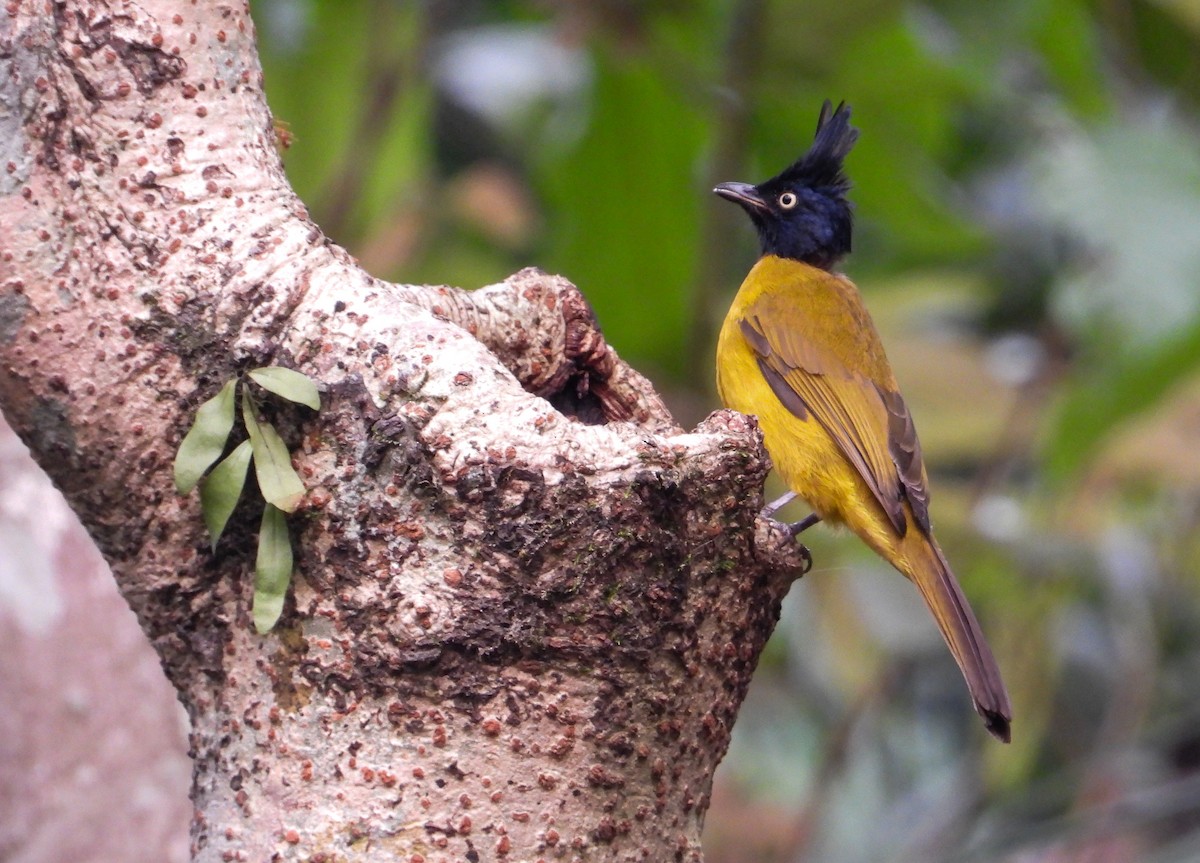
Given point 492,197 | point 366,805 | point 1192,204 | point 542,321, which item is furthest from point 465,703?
point 492,197

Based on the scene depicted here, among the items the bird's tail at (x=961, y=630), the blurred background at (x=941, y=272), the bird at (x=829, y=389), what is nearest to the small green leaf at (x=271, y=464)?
the bird at (x=829, y=389)

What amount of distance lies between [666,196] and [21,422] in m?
3.53

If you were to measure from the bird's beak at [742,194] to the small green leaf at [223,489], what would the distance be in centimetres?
248

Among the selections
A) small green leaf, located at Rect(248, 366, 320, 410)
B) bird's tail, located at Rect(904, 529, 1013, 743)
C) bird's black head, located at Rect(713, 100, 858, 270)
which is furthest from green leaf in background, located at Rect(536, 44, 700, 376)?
small green leaf, located at Rect(248, 366, 320, 410)

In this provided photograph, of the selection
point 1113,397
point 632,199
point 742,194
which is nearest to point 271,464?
point 742,194

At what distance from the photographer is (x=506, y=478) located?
1790mm

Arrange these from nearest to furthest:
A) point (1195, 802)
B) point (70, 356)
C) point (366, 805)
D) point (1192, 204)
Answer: point (366, 805)
point (70, 356)
point (1192, 204)
point (1195, 802)

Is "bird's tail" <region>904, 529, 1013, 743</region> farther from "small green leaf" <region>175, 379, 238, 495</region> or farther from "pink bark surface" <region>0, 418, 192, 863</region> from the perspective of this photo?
"pink bark surface" <region>0, 418, 192, 863</region>

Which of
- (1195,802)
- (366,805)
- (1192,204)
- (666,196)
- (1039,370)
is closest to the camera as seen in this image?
(366,805)

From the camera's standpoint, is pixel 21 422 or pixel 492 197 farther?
pixel 492 197

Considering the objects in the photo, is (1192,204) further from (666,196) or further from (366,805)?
(366,805)

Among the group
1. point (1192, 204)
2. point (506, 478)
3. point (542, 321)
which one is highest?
point (1192, 204)

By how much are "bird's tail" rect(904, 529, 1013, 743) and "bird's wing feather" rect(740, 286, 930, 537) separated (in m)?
0.08

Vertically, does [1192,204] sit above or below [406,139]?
above
